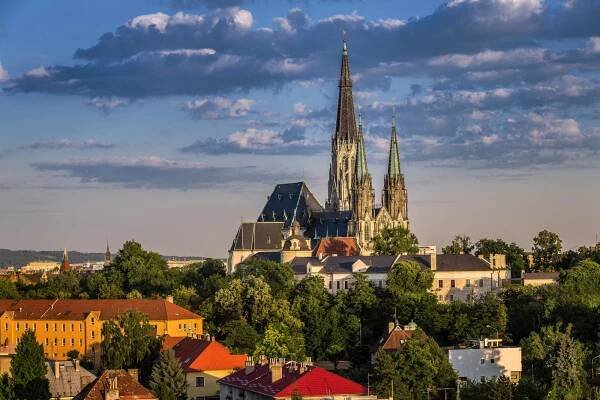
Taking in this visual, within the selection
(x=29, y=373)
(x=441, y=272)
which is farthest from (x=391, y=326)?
(x=29, y=373)

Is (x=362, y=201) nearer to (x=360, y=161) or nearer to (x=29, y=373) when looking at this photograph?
(x=360, y=161)

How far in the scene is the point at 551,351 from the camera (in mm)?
88938

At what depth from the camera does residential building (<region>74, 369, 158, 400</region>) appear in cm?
→ 7350

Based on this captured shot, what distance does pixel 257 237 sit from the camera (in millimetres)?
168000

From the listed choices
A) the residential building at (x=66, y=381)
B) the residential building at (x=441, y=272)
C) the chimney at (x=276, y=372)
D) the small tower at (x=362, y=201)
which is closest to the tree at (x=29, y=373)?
the residential building at (x=66, y=381)

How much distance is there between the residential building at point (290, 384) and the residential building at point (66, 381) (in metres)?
8.35

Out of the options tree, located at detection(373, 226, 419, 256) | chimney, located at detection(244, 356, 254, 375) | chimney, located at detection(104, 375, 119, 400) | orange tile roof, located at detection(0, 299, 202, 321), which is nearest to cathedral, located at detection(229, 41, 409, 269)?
tree, located at detection(373, 226, 419, 256)

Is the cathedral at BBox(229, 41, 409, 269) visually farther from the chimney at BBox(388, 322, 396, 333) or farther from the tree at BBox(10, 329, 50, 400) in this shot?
the tree at BBox(10, 329, 50, 400)

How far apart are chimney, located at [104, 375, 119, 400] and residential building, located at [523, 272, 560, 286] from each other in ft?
207

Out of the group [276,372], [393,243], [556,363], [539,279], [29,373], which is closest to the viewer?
[276,372]

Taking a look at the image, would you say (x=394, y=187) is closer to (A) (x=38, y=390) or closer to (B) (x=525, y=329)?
(B) (x=525, y=329)

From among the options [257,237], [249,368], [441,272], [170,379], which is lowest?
[170,379]

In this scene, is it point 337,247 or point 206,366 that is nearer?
point 206,366

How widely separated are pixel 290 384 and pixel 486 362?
19.9 meters
